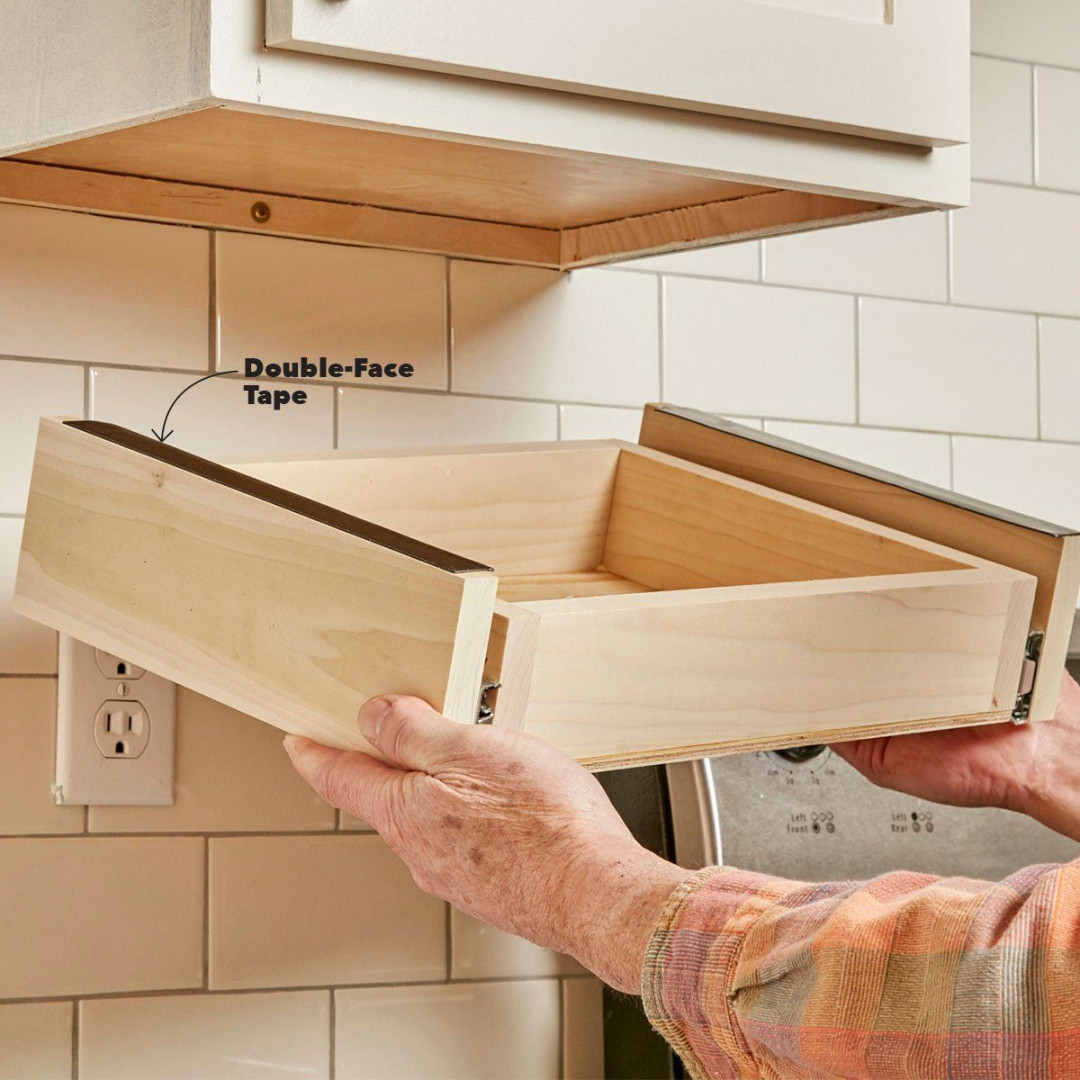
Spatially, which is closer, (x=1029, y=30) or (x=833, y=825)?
(x=833, y=825)

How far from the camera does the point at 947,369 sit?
1.60 meters

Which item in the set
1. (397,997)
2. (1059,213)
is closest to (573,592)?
(397,997)

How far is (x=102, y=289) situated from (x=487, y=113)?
1.46 feet

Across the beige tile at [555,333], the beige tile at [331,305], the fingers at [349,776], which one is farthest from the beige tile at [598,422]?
the fingers at [349,776]

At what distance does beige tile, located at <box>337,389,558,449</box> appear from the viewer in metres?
1.27

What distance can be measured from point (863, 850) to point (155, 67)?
0.86 meters

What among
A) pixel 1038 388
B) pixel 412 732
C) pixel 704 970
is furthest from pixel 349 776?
pixel 1038 388

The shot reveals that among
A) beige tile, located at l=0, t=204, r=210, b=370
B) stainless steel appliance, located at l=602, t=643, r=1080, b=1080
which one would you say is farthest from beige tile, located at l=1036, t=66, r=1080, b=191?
beige tile, located at l=0, t=204, r=210, b=370

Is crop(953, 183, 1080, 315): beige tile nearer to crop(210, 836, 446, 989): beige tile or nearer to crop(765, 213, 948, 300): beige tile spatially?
crop(765, 213, 948, 300): beige tile

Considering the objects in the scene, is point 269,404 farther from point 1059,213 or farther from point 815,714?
point 1059,213

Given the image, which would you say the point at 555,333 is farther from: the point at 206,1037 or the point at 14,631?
the point at 206,1037

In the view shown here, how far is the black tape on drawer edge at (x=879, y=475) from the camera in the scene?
100 cm

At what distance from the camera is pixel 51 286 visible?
3.79 ft

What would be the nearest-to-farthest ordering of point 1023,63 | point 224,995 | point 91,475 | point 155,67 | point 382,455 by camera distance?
point 155,67, point 91,475, point 382,455, point 224,995, point 1023,63
